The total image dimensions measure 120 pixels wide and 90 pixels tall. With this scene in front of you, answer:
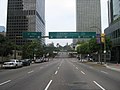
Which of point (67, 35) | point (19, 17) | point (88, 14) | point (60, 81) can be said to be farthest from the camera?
point (19, 17)

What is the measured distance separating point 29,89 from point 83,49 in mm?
85447

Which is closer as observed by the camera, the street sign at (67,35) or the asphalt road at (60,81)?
the asphalt road at (60,81)

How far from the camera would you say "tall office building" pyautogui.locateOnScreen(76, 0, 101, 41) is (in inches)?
3511

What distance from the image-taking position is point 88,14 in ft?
309

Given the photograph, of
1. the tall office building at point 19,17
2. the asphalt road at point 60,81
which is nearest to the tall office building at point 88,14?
the tall office building at point 19,17

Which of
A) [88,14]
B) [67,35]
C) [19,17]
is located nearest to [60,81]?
[67,35]

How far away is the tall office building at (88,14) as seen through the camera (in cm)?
8919

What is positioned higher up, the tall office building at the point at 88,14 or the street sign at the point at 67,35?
the tall office building at the point at 88,14

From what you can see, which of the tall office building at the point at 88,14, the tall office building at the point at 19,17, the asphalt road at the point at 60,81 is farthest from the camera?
the tall office building at the point at 19,17

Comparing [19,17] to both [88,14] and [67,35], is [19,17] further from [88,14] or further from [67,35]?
[67,35]

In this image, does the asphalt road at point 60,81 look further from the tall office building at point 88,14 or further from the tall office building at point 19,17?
the tall office building at point 19,17

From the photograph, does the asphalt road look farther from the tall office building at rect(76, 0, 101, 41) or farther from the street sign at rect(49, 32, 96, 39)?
the tall office building at rect(76, 0, 101, 41)

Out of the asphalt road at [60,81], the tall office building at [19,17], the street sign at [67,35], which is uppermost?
the tall office building at [19,17]

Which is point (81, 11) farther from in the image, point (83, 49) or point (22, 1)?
point (22, 1)
